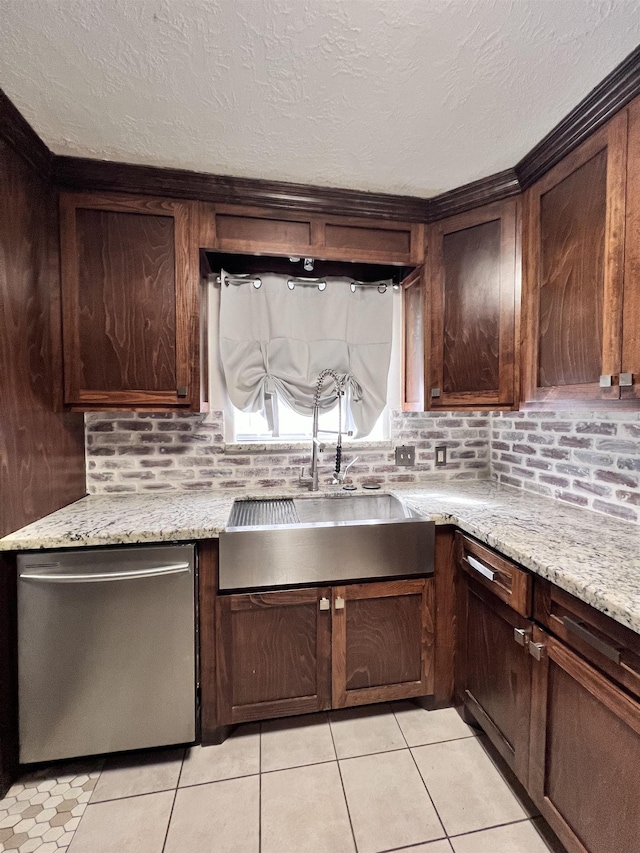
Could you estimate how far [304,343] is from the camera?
6.95 ft

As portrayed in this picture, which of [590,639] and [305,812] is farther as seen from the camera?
[305,812]

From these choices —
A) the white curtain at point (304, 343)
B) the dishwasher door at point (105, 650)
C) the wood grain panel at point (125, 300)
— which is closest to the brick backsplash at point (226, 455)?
the white curtain at point (304, 343)

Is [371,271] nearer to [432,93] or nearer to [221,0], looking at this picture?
[432,93]

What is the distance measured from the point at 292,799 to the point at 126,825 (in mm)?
548

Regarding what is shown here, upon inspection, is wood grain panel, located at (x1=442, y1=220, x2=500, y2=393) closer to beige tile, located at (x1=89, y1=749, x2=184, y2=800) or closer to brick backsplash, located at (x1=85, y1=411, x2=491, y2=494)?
brick backsplash, located at (x1=85, y1=411, x2=491, y2=494)

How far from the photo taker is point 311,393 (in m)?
2.13

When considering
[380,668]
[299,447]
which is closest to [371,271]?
[299,447]

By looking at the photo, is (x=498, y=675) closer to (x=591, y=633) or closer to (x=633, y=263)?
(x=591, y=633)

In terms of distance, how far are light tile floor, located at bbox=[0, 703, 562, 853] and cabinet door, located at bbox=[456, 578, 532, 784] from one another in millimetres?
160

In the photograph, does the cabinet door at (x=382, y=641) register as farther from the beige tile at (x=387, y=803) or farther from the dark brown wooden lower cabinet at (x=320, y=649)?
the beige tile at (x=387, y=803)

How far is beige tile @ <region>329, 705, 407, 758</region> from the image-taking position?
1.53 m

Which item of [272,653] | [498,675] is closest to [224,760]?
[272,653]

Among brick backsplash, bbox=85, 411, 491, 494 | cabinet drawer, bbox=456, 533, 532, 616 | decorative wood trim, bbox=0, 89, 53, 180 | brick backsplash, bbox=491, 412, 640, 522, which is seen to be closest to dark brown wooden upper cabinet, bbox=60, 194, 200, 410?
decorative wood trim, bbox=0, 89, 53, 180

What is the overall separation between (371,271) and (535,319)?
3.08 ft
